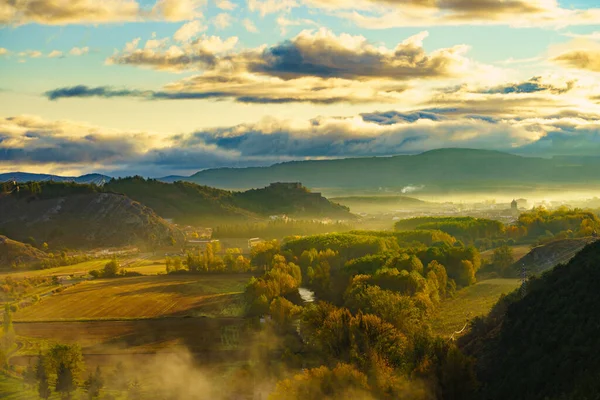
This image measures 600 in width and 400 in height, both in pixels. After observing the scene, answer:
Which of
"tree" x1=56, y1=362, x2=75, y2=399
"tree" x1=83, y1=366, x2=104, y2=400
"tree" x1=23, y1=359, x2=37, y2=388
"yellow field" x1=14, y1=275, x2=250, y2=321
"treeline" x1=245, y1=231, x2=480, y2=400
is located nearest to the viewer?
"treeline" x1=245, y1=231, x2=480, y2=400

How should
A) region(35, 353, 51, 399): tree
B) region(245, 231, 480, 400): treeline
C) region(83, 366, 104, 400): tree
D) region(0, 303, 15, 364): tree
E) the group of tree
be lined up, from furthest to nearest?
the group of tree → region(0, 303, 15, 364): tree → region(35, 353, 51, 399): tree → region(83, 366, 104, 400): tree → region(245, 231, 480, 400): treeline

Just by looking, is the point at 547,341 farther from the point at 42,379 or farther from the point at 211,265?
the point at 211,265

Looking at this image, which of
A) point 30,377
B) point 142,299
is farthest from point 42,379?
point 142,299

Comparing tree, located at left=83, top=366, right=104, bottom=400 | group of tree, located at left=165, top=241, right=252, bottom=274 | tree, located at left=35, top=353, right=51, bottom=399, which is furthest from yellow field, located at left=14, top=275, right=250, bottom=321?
tree, located at left=83, top=366, right=104, bottom=400

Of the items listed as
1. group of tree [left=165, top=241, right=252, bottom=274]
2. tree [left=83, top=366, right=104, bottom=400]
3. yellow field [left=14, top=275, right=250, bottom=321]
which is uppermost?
group of tree [left=165, top=241, right=252, bottom=274]

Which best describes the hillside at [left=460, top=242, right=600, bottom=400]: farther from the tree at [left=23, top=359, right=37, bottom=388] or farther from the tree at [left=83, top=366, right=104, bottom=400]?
the tree at [left=23, top=359, right=37, bottom=388]

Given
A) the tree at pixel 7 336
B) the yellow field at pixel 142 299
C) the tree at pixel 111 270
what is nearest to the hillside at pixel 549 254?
the yellow field at pixel 142 299

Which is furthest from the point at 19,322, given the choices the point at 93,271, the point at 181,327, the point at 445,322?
the point at 445,322

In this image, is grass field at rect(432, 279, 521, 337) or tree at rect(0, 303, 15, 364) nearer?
grass field at rect(432, 279, 521, 337)
